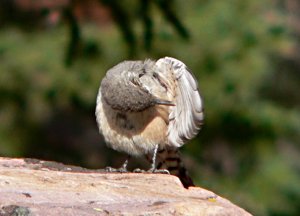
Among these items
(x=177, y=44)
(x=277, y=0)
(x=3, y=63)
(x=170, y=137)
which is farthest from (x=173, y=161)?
(x=277, y=0)

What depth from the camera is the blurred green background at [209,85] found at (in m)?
10.7

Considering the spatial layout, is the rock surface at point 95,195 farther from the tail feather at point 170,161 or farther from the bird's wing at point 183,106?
the tail feather at point 170,161

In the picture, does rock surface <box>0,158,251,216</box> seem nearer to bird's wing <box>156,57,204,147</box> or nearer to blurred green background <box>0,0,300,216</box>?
bird's wing <box>156,57,204,147</box>

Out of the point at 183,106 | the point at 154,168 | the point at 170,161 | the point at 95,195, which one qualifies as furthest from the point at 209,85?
the point at 95,195

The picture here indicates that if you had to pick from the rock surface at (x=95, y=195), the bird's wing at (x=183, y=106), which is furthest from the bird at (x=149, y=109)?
the rock surface at (x=95, y=195)

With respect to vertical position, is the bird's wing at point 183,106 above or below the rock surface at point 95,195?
above

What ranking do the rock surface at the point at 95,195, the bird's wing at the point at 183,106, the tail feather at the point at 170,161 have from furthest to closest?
the tail feather at the point at 170,161 < the bird's wing at the point at 183,106 < the rock surface at the point at 95,195

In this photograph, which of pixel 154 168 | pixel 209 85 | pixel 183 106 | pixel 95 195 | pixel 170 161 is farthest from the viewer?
pixel 209 85

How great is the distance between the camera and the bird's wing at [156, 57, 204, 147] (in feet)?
22.2

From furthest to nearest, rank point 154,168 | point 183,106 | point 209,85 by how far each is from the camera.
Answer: point 209,85 → point 183,106 → point 154,168

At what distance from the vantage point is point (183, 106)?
23.0 ft

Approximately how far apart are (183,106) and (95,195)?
1710 mm

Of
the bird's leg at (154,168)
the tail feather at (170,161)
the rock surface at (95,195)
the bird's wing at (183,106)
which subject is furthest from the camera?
the tail feather at (170,161)

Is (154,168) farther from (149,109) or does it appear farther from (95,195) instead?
(95,195)
